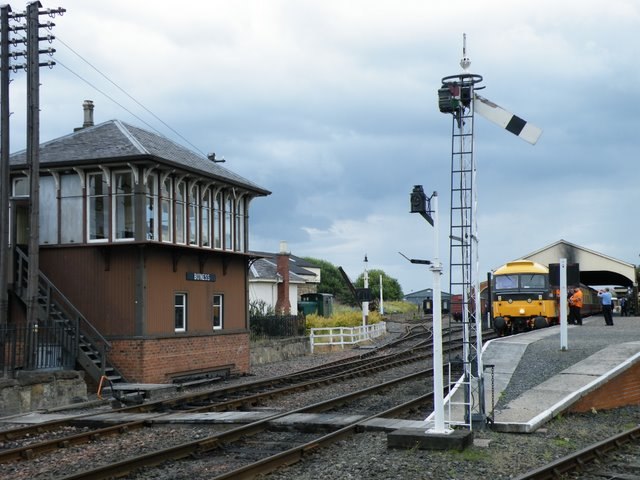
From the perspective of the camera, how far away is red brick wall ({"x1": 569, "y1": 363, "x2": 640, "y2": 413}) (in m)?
13.6

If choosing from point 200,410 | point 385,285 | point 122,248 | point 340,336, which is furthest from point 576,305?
point 385,285

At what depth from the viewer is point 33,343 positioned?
17938 millimetres

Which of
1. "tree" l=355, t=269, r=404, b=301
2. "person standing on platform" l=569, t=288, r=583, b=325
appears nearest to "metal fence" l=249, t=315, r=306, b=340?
"person standing on platform" l=569, t=288, r=583, b=325

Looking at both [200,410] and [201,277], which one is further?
[201,277]

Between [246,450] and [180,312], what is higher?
[180,312]

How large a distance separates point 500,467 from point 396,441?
1.49m

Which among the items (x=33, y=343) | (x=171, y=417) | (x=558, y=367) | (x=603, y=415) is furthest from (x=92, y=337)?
(x=603, y=415)

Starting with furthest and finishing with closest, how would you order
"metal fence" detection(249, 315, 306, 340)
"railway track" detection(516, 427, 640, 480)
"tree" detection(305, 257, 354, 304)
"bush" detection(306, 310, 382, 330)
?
"tree" detection(305, 257, 354, 304) < "bush" detection(306, 310, 382, 330) < "metal fence" detection(249, 315, 306, 340) < "railway track" detection(516, 427, 640, 480)

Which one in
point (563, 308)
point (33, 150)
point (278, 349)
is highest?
point (33, 150)

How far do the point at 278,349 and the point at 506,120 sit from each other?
2036 cm

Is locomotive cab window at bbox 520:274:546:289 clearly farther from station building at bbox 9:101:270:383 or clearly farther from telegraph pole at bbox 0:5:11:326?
telegraph pole at bbox 0:5:11:326

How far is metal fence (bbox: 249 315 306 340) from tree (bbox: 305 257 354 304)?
5411 cm

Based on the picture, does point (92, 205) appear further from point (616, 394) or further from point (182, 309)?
point (616, 394)

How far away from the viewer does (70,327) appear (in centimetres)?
1983
